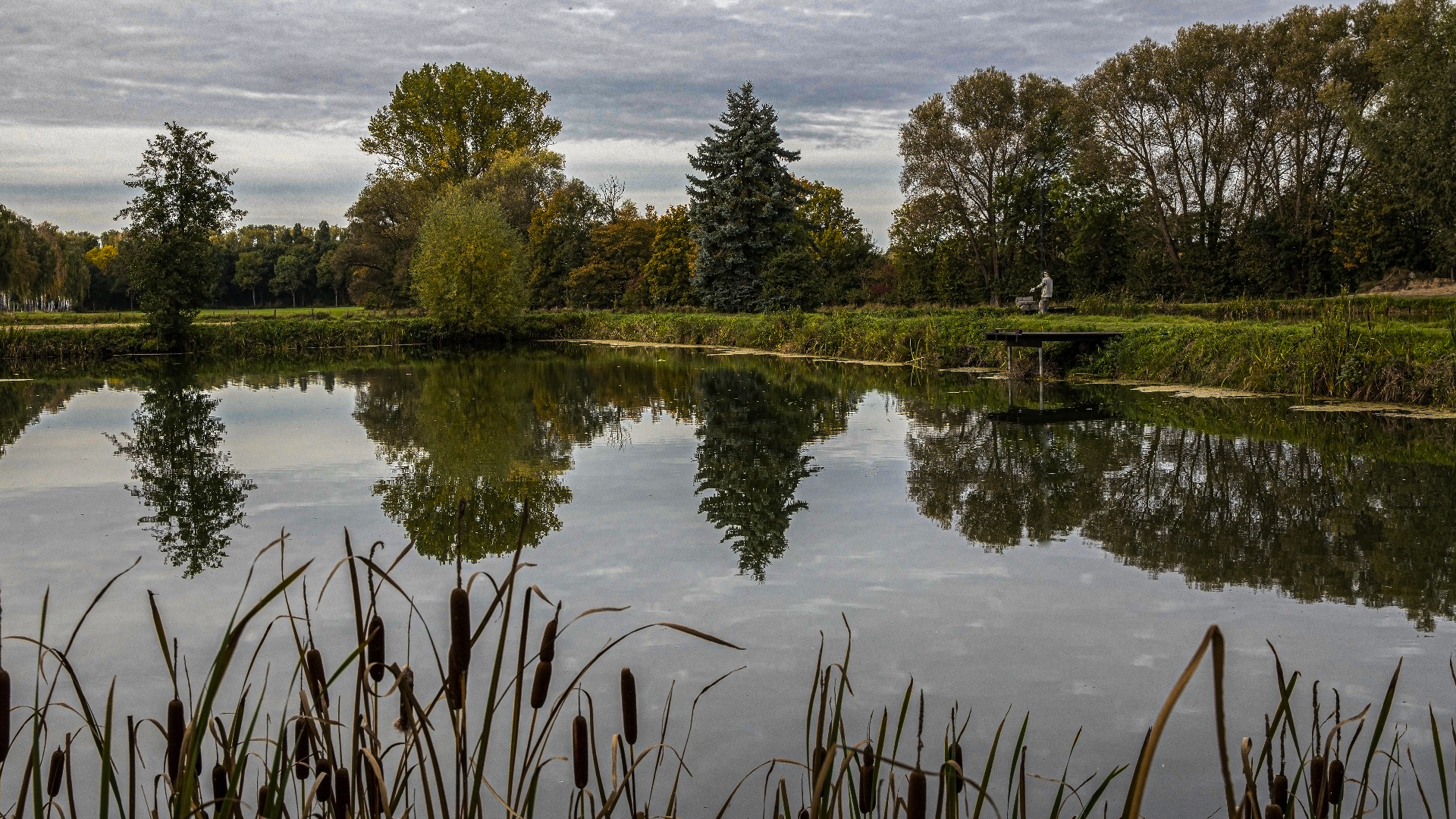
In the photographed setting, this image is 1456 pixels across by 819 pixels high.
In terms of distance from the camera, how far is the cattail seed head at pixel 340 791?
6.30 feet

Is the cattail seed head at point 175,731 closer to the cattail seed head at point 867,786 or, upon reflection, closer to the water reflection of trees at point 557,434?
the water reflection of trees at point 557,434

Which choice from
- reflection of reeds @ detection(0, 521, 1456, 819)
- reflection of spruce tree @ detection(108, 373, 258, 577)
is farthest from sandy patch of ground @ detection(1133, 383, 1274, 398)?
reflection of reeds @ detection(0, 521, 1456, 819)

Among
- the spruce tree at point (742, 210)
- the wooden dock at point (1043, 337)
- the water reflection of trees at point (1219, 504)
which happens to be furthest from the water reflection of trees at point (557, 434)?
the spruce tree at point (742, 210)

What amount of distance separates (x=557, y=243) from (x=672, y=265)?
7.99m

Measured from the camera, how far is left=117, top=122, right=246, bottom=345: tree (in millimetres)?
30766

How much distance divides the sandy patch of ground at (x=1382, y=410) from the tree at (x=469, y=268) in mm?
29264

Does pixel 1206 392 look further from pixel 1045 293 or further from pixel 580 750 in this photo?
pixel 580 750

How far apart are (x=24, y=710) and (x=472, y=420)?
1003 cm

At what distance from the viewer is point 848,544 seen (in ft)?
22.8

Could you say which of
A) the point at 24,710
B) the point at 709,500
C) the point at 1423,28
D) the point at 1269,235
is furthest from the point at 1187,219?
the point at 24,710

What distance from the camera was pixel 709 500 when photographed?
8484mm

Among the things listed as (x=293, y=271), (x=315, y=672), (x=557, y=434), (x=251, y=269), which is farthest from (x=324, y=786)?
(x=251, y=269)

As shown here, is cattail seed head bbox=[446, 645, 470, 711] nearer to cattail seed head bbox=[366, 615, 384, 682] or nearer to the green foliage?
cattail seed head bbox=[366, 615, 384, 682]

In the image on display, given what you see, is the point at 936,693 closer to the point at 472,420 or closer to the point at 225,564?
the point at 225,564
